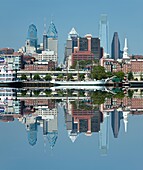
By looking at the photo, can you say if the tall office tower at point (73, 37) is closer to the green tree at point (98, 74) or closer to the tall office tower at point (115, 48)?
the tall office tower at point (115, 48)

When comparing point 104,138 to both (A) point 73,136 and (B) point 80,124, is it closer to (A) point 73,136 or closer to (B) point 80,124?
(A) point 73,136

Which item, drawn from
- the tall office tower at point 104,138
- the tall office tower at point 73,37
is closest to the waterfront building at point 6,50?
the tall office tower at point 73,37

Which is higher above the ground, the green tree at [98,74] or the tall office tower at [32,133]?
the green tree at [98,74]

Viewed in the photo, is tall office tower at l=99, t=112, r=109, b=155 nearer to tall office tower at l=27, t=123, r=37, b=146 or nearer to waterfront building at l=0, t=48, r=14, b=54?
tall office tower at l=27, t=123, r=37, b=146

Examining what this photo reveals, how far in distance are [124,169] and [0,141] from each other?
3.55 metres

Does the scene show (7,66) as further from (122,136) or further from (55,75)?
(122,136)

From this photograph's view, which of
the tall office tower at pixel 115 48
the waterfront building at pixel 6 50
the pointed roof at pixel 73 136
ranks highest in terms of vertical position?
the tall office tower at pixel 115 48

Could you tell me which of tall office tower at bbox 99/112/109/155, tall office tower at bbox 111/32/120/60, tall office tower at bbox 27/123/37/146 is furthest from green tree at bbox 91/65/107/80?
tall office tower at bbox 111/32/120/60

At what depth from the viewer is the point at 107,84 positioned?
237 ft

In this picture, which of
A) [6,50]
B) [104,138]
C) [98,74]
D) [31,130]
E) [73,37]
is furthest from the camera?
[73,37]

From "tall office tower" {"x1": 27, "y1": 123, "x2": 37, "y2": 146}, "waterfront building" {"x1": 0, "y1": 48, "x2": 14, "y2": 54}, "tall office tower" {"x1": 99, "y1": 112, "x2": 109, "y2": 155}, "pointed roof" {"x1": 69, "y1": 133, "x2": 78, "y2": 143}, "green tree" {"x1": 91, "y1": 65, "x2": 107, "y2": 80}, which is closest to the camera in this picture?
"tall office tower" {"x1": 99, "y1": 112, "x2": 109, "y2": 155}

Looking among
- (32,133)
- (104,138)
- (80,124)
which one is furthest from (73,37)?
(104,138)

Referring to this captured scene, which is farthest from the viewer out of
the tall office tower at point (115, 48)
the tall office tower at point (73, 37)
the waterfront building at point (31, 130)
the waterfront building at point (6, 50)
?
the tall office tower at point (115, 48)

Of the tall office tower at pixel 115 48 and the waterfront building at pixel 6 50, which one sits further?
the tall office tower at pixel 115 48
